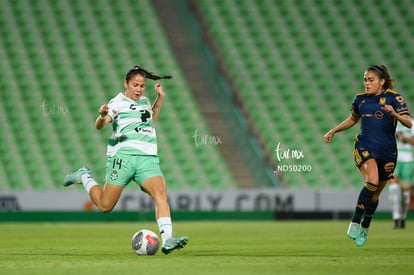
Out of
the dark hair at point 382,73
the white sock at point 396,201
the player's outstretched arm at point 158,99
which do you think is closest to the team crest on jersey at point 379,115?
the dark hair at point 382,73

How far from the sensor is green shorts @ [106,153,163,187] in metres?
9.78

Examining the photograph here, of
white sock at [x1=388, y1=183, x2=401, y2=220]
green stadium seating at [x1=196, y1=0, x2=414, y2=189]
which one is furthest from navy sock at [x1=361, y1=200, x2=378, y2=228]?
green stadium seating at [x1=196, y1=0, x2=414, y2=189]

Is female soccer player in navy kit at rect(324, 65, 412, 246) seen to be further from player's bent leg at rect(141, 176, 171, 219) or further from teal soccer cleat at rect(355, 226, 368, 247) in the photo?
player's bent leg at rect(141, 176, 171, 219)

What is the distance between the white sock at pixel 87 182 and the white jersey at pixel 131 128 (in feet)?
2.02

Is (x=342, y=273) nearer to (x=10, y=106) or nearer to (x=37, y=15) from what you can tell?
(x=10, y=106)

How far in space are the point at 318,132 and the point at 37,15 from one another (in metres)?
8.10

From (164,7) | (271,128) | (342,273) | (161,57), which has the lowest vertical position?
(342,273)

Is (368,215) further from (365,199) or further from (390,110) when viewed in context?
(390,110)

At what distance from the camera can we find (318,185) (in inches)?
854

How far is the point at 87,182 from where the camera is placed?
10.5 meters

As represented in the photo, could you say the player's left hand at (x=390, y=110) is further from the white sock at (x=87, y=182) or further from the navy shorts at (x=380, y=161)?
the white sock at (x=87, y=182)

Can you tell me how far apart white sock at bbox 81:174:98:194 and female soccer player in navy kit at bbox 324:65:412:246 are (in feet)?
9.90

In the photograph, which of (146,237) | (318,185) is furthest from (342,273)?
(318,185)

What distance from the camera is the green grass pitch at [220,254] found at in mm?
8086
